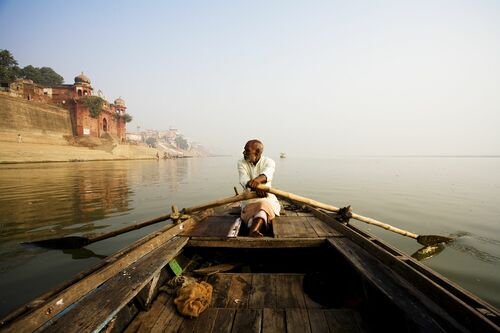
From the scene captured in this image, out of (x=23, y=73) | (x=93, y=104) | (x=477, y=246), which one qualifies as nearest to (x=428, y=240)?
(x=477, y=246)

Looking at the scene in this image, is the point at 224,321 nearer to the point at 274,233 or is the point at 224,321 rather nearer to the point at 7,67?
the point at 274,233

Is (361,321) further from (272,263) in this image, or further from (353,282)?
(272,263)

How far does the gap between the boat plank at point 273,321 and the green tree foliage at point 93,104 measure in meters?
52.0

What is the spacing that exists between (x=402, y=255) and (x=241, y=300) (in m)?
1.82

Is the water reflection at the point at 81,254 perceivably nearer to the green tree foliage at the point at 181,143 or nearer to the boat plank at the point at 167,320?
the boat plank at the point at 167,320

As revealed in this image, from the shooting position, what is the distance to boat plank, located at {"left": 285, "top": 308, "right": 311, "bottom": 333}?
6.74 ft

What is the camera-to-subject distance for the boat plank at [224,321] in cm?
206

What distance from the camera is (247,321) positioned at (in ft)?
7.10

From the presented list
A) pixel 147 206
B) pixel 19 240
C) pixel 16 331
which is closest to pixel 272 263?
pixel 16 331

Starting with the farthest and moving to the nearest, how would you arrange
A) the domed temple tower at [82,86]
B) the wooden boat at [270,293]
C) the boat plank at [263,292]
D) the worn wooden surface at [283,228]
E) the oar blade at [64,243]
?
the domed temple tower at [82,86] < the oar blade at [64,243] < the worn wooden surface at [283,228] < the boat plank at [263,292] < the wooden boat at [270,293]

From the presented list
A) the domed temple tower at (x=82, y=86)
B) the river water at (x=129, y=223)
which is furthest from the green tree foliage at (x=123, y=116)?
the river water at (x=129, y=223)

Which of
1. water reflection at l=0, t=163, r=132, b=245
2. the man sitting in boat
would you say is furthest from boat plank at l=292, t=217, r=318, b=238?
water reflection at l=0, t=163, r=132, b=245

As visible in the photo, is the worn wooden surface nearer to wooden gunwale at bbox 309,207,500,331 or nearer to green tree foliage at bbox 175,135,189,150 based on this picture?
wooden gunwale at bbox 309,207,500,331

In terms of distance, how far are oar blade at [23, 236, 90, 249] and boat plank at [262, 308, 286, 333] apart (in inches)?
148
